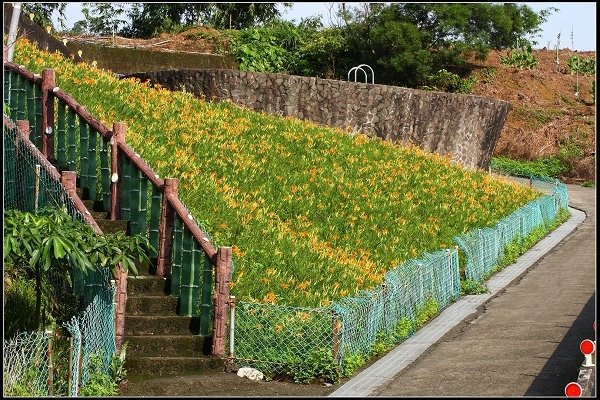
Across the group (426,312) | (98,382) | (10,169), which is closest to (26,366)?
(98,382)

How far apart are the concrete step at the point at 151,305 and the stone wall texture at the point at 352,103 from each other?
49.5 ft

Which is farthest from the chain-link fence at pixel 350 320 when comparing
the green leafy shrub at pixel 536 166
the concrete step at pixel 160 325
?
the green leafy shrub at pixel 536 166

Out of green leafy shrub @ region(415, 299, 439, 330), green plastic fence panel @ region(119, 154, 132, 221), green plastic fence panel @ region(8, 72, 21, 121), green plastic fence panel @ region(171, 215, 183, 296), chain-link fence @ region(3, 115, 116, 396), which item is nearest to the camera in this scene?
chain-link fence @ region(3, 115, 116, 396)

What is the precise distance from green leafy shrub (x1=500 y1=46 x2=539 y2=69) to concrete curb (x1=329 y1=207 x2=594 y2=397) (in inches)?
1351

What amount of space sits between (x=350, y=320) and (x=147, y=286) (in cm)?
284

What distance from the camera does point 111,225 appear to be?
50.6 feet

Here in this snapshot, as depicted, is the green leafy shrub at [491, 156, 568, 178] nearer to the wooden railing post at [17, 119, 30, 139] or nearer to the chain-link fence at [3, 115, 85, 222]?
the wooden railing post at [17, 119, 30, 139]

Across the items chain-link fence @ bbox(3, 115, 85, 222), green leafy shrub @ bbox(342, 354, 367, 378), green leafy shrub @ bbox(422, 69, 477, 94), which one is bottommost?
green leafy shrub @ bbox(342, 354, 367, 378)

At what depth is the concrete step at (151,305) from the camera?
45.7 feet

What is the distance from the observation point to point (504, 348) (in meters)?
14.5

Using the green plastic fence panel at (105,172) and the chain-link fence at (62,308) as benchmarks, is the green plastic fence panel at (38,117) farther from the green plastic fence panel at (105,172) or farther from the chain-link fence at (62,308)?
the green plastic fence panel at (105,172)

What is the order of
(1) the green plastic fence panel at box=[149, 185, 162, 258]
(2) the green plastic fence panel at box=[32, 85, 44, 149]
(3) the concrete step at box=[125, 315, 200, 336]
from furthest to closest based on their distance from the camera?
(2) the green plastic fence panel at box=[32, 85, 44, 149] < (1) the green plastic fence panel at box=[149, 185, 162, 258] < (3) the concrete step at box=[125, 315, 200, 336]

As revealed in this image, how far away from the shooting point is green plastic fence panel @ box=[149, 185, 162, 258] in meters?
15.0

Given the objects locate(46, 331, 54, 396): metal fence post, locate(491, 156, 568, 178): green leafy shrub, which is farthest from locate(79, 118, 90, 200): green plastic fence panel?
locate(491, 156, 568, 178): green leafy shrub
